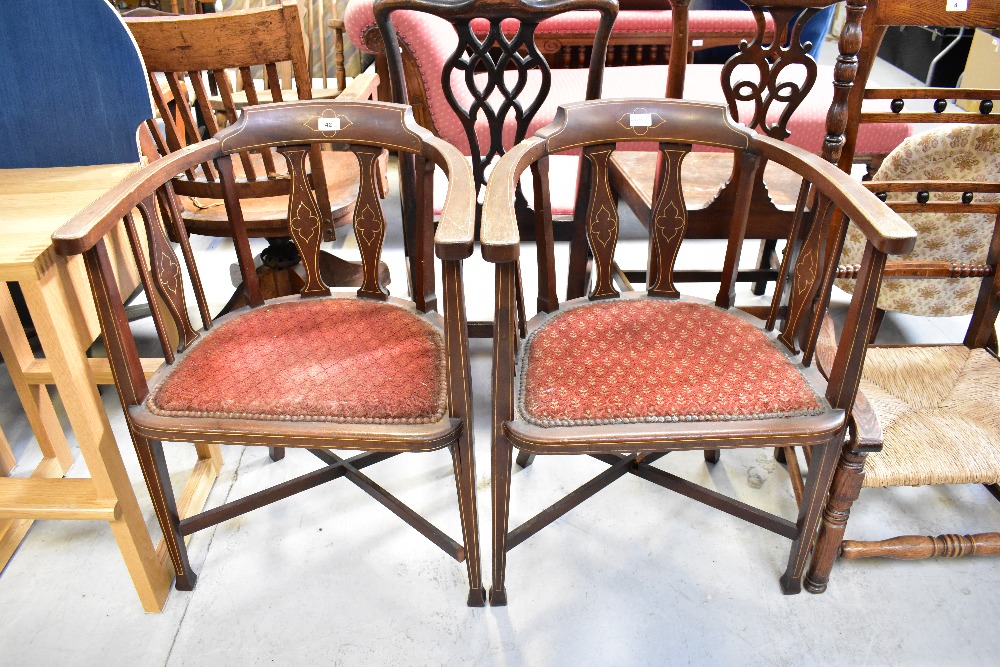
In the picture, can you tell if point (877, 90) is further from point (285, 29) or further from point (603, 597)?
point (285, 29)

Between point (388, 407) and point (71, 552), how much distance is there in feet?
3.03

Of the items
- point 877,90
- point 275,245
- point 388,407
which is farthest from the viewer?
point 275,245

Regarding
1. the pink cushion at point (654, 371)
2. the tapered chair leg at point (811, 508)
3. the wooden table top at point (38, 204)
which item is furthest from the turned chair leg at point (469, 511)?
the wooden table top at point (38, 204)

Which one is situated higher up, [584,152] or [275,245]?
[584,152]

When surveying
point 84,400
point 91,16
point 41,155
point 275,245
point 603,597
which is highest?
point 91,16

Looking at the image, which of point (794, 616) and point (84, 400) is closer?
point (84, 400)

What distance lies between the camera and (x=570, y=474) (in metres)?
1.75

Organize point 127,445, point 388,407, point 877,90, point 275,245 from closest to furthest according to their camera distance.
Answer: point 388,407
point 877,90
point 127,445
point 275,245

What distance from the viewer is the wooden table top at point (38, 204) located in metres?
1.07

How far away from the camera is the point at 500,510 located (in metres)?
1.27

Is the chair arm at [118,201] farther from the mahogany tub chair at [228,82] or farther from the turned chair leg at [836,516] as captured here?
the turned chair leg at [836,516]

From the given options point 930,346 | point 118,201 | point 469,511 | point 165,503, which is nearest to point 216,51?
point 118,201

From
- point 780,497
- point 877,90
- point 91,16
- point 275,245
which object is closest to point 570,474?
point 780,497

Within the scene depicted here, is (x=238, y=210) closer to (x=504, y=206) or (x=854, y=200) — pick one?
(x=504, y=206)
